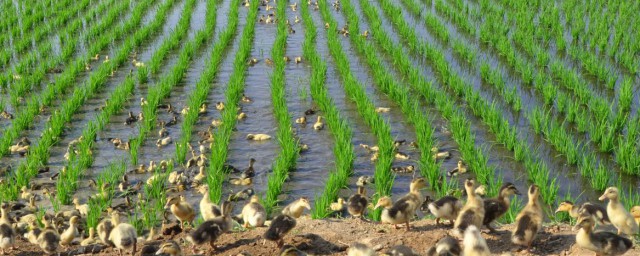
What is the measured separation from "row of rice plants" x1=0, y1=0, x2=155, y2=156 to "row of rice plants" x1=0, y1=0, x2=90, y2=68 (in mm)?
1262

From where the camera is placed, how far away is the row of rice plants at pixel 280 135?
840 cm

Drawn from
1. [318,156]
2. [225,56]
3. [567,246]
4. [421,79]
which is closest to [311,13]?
[225,56]

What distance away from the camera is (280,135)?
34.0 ft

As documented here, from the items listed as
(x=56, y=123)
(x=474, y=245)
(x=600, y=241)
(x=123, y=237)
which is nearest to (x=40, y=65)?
(x=56, y=123)

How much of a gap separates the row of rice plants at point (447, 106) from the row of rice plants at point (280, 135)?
2064 millimetres

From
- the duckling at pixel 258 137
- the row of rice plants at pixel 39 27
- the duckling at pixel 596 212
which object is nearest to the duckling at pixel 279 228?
the duckling at pixel 596 212

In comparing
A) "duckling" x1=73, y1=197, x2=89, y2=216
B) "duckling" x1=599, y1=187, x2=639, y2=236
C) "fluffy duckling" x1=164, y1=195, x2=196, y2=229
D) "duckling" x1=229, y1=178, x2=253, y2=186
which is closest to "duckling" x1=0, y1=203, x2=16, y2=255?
"duckling" x1=73, y1=197, x2=89, y2=216

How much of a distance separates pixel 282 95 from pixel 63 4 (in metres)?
10.8

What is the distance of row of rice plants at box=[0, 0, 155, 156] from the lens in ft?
34.2

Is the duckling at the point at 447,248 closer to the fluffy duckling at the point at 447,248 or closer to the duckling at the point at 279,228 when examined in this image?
the fluffy duckling at the point at 447,248

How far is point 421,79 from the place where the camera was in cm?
1258

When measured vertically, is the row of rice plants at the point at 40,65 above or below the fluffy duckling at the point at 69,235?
above

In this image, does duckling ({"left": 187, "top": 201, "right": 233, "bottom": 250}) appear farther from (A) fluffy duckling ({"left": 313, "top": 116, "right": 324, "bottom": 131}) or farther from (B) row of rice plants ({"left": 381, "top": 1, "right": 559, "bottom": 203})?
(A) fluffy duckling ({"left": 313, "top": 116, "right": 324, "bottom": 131})

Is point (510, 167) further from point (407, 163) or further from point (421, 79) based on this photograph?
point (421, 79)
